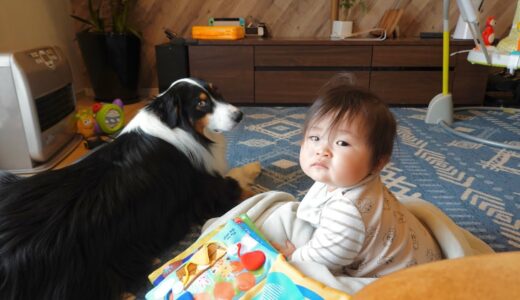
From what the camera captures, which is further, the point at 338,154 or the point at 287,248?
the point at 287,248

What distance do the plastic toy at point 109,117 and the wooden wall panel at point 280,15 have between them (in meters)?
1.28

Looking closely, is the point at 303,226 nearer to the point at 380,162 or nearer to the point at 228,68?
the point at 380,162

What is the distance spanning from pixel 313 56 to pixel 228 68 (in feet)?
2.14

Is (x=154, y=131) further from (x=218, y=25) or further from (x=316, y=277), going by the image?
(x=218, y=25)

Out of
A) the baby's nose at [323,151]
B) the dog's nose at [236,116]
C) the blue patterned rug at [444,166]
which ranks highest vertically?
the baby's nose at [323,151]

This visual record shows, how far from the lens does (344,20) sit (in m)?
3.08

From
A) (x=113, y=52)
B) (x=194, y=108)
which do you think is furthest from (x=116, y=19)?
(x=194, y=108)

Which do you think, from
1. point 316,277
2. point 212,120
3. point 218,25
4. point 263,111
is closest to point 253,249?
point 316,277

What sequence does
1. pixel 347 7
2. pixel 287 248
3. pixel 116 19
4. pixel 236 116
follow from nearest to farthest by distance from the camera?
pixel 287 248 → pixel 236 116 → pixel 116 19 → pixel 347 7

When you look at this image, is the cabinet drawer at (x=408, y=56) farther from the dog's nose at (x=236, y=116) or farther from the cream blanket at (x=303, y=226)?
the cream blanket at (x=303, y=226)

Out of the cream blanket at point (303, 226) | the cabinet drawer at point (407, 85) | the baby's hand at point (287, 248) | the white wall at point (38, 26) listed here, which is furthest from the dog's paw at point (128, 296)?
the cabinet drawer at point (407, 85)

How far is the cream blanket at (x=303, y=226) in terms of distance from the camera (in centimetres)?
87

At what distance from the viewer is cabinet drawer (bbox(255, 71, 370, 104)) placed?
2.83 metres

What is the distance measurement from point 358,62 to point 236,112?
1707mm
